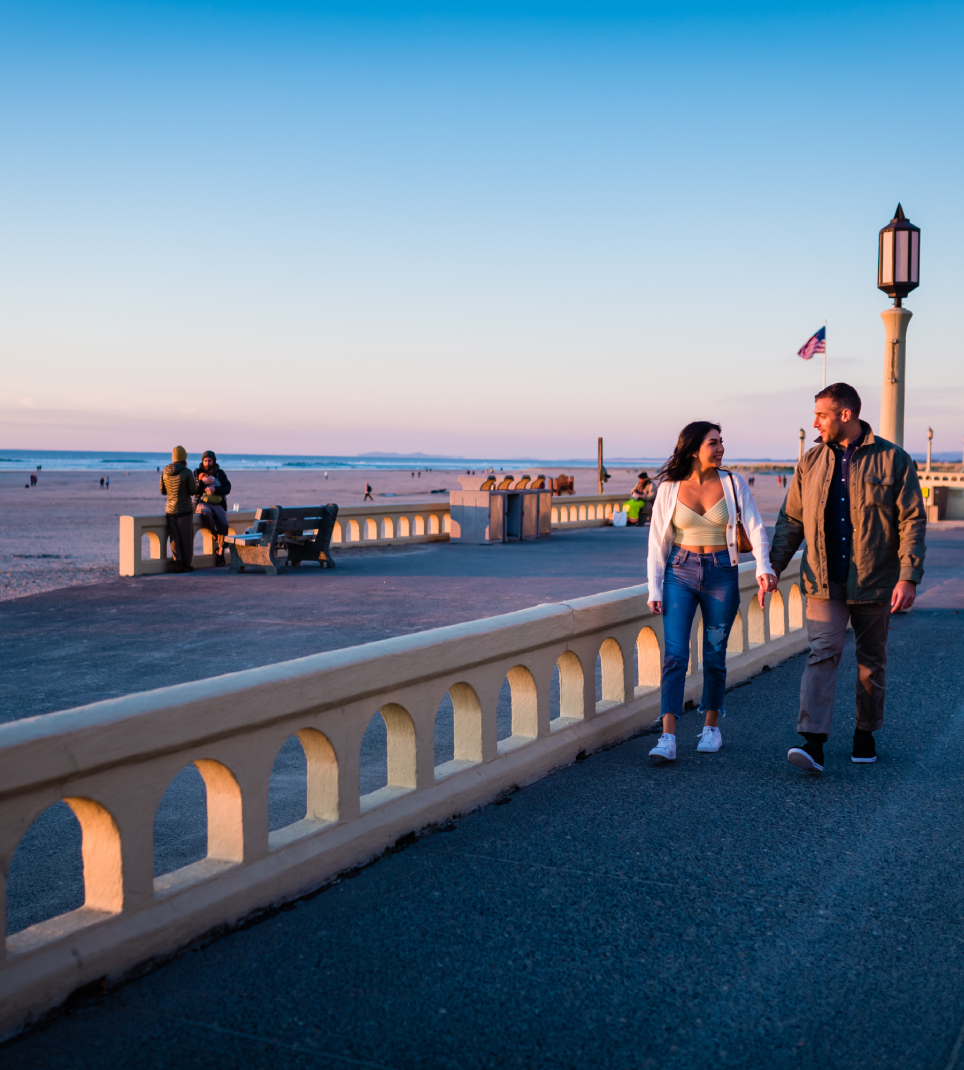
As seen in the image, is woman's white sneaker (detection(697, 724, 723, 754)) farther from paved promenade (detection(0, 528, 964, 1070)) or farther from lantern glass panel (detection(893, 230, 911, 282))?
lantern glass panel (detection(893, 230, 911, 282))

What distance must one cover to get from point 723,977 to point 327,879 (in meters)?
1.48

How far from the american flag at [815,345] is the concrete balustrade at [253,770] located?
25416 mm

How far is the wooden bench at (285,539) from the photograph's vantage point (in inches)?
587

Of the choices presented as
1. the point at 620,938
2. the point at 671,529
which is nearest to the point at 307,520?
the point at 671,529

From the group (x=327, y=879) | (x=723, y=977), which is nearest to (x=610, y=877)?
(x=723, y=977)

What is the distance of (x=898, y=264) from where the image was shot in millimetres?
11914

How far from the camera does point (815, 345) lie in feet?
94.2

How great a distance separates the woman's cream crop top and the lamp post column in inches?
308

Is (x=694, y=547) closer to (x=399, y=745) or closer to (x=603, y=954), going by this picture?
(x=399, y=745)

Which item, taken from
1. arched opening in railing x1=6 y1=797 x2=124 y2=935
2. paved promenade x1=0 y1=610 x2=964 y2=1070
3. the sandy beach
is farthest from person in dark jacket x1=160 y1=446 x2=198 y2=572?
paved promenade x1=0 y1=610 x2=964 y2=1070

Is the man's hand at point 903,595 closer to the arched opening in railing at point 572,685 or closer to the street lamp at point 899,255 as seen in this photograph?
the arched opening in railing at point 572,685

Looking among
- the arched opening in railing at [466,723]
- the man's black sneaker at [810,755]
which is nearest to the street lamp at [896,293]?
the man's black sneaker at [810,755]

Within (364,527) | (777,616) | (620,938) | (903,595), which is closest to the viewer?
(620,938)

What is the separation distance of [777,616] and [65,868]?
6.61 metres
